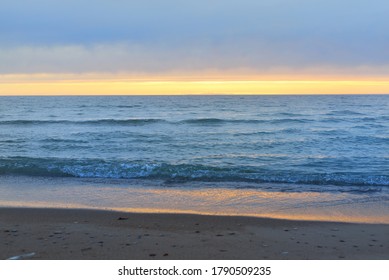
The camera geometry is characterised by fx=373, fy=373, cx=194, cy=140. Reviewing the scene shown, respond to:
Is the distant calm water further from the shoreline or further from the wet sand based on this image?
the wet sand

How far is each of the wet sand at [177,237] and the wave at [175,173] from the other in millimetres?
4235

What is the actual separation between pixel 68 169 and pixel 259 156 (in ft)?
26.0

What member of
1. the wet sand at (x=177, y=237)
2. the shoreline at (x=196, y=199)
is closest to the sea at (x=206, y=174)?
the shoreline at (x=196, y=199)

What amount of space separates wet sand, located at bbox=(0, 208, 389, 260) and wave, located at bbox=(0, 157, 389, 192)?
4.23 meters

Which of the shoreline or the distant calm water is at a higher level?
the distant calm water

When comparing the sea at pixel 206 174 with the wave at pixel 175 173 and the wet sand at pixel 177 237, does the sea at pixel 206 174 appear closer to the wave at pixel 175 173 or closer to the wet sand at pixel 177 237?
the wave at pixel 175 173

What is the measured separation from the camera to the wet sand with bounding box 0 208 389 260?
5.38 metres

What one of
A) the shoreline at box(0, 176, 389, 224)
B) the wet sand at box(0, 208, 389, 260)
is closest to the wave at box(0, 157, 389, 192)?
the shoreline at box(0, 176, 389, 224)

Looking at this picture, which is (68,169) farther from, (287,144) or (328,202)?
(287,144)

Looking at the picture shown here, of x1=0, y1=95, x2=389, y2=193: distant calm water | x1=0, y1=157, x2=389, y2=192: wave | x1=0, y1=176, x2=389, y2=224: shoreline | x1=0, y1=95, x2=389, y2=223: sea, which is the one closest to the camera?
x1=0, y1=176, x2=389, y2=224: shoreline

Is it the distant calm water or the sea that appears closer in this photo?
the sea

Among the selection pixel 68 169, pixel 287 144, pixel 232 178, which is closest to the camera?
pixel 232 178

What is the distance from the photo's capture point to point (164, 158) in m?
15.8
